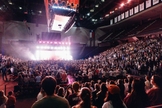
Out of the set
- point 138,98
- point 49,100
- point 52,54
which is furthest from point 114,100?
point 52,54

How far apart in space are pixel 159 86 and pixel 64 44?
82.2 ft

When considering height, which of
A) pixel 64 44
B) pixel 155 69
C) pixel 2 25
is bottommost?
pixel 155 69

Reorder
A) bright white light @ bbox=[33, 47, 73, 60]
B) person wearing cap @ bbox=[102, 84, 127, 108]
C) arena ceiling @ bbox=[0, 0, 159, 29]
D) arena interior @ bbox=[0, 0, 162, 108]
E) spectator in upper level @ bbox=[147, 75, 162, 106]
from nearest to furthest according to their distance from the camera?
person wearing cap @ bbox=[102, 84, 127, 108], spectator in upper level @ bbox=[147, 75, 162, 106], arena interior @ bbox=[0, 0, 162, 108], arena ceiling @ bbox=[0, 0, 159, 29], bright white light @ bbox=[33, 47, 73, 60]

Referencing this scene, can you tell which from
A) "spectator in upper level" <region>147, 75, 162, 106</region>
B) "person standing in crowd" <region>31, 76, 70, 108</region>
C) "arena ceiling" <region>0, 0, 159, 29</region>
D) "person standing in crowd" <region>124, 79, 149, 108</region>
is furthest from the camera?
"arena ceiling" <region>0, 0, 159, 29</region>

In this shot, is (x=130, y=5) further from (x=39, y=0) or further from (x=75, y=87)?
(x=75, y=87)

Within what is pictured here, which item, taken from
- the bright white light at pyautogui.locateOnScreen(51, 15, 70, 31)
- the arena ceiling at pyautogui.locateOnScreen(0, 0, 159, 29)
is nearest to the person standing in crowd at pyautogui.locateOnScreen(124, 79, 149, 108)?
the bright white light at pyautogui.locateOnScreen(51, 15, 70, 31)

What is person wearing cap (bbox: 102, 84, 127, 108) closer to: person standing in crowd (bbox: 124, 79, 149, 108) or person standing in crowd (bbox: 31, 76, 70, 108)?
person standing in crowd (bbox: 124, 79, 149, 108)

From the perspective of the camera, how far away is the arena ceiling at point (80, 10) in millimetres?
21125

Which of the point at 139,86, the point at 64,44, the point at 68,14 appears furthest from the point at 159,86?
the point at 64,44

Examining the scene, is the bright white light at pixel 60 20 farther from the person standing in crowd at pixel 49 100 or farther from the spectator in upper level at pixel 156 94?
the person standing in crowd at pixel 49 100

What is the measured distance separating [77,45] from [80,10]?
7.73 m

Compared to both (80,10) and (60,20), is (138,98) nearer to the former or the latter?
(60,20)

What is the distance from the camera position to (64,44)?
88.5ft

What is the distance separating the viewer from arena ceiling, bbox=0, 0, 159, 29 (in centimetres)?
2112
